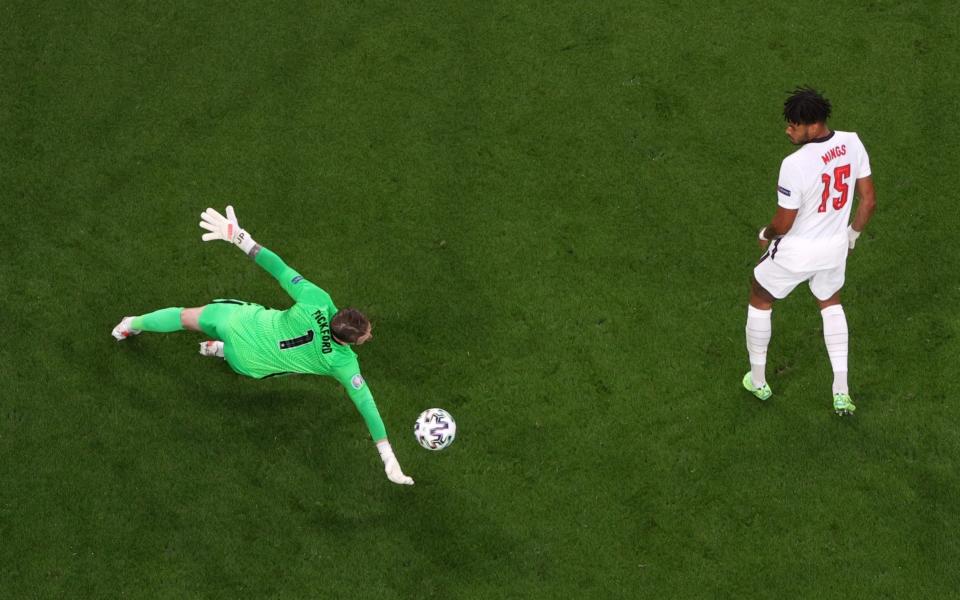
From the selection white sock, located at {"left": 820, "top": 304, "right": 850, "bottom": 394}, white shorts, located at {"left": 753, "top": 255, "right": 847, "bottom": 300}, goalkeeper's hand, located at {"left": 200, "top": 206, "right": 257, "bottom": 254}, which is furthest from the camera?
white sock, located at {"left": 820, "top": 304, "right": 850, "bottom": 394}

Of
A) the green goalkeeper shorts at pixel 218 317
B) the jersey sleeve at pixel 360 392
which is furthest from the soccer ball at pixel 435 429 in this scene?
the green goalkeeper shorts at pixel 218 317

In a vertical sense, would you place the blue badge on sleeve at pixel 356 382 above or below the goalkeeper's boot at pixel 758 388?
above

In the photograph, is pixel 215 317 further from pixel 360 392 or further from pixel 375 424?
pixel 375 424

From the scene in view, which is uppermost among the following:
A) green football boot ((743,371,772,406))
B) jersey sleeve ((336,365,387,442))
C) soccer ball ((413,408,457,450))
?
jersey sleeve ((336,365,387,442))

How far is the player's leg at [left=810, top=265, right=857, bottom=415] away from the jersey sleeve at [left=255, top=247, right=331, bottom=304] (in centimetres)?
387

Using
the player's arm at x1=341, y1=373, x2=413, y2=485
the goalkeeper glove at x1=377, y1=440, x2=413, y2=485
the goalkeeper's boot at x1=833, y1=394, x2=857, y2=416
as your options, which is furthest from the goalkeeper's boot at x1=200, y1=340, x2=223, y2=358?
the goalkeeper's boot at x1=833, y1=394, x2=857, y2=416

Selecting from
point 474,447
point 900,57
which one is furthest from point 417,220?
point 900,57

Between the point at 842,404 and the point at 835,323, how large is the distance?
776mm

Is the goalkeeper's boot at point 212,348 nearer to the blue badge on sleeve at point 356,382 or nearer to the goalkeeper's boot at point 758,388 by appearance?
the blue badge on sleeve at point 356,382

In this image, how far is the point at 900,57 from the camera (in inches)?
424

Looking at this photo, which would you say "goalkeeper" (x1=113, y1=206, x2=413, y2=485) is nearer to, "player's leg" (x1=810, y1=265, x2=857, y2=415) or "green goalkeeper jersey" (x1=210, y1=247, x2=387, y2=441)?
"green goalkeeper jersey" (x1=210, y1=247, x2=387, y2=441)

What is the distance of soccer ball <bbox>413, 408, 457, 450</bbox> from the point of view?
7992 millimetres

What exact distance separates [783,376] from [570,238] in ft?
7.59

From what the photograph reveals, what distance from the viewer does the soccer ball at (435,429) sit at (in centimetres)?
799
